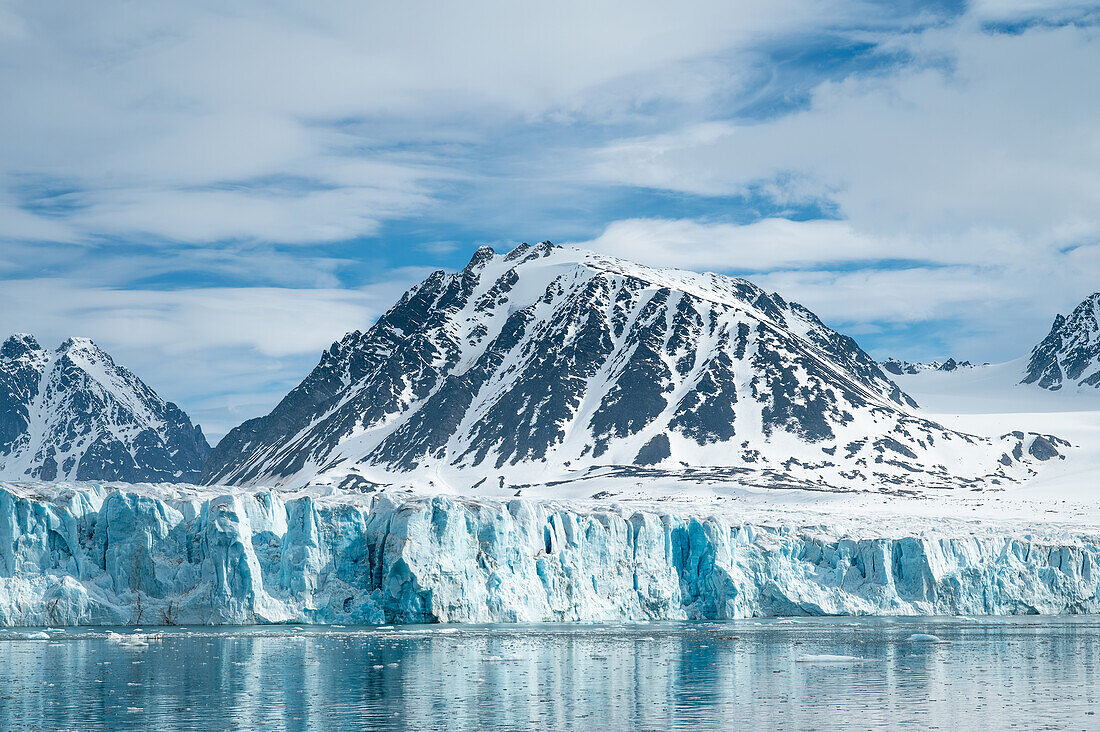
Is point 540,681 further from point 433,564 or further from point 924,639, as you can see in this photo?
point 924,639

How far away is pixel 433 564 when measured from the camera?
6750 centimetres

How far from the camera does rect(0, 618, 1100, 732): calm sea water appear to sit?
35.8 m

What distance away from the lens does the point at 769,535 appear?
84.6m

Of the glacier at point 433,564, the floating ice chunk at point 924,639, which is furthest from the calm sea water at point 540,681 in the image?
the glacier at point 433,564

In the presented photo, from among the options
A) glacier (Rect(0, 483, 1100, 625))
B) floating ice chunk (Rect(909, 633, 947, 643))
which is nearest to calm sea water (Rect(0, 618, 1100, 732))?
floating ice chunk (Rect(909, 633, 947, 643))

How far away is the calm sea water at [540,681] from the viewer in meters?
35.8

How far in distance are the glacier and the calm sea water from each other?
207 centimetres

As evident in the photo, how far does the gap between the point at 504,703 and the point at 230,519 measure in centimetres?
2977

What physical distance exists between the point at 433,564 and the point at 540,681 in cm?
2327

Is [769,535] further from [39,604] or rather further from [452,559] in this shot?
[39,604]

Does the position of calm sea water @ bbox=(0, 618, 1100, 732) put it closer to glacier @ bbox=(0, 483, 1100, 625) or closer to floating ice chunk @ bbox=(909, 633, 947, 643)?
floating ice chunk @ bbox=(909, 633, 947, 643)

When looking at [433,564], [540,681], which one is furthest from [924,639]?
[540,681]

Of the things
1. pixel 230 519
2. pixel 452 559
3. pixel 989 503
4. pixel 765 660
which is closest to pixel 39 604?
pixel 230 519

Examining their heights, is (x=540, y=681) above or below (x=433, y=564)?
below
